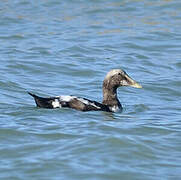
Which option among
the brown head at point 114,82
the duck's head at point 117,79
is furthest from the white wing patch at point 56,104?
the duck's head at point 117,79

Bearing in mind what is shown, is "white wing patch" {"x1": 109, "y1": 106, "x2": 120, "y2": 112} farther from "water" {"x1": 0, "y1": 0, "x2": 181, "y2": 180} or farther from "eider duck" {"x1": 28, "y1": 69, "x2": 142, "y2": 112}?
"water" {"x1": 0, "y1": 0, "x2": 181, "y2": 180}

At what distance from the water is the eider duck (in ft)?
0.36

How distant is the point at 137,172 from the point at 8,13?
12927 millimetres

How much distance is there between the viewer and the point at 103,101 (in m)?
12.1

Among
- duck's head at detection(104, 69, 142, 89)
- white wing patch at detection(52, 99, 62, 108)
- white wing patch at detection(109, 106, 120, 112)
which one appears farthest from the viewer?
duck's head at detection(104, 69, 142, 89)

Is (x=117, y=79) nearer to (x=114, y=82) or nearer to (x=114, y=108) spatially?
(x=114, y=82)

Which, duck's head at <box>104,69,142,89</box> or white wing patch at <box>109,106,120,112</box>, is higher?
duck's head at <box>104,69,142,89</box>

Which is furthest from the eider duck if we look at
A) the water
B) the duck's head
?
the water

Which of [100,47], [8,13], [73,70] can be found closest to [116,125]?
[73,70]

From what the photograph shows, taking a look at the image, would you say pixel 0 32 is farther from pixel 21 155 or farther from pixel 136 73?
pixel 21 155

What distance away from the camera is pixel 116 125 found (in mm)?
10516

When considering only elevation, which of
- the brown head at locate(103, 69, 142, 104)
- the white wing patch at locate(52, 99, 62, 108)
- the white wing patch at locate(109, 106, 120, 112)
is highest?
the brown head at locate(103, 69, 142, 104)

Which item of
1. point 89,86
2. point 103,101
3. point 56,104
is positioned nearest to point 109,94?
point 103,101

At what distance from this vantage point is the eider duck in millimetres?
10930
